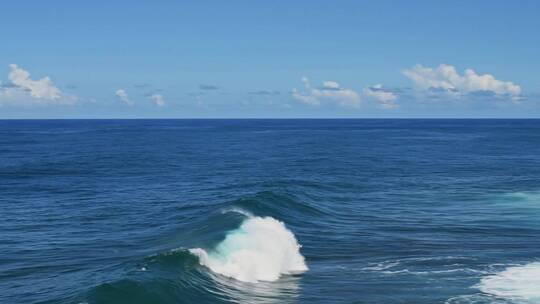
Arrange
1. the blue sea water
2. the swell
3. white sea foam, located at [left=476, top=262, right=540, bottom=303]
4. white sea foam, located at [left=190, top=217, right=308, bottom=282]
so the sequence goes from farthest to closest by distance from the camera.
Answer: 1. white sea foam, located at [left=190, top=217, right=308, bottom=282]
2. the blue sea water
3. white sea foam, located at [left=476, top=262, right=540, bottom=303]
4. the swell

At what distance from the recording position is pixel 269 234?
43.4 meters

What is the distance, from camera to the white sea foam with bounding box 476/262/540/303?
104ft

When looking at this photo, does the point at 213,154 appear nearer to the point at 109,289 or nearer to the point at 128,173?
the point at 128,173

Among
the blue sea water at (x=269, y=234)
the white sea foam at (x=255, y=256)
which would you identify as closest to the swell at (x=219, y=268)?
the white sea foam at (x=255, y=256)

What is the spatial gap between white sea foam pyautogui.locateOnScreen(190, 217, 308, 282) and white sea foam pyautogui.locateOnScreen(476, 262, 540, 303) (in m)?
9.80

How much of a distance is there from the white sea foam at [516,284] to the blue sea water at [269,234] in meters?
0.10

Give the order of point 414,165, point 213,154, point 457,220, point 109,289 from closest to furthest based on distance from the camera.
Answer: point 109,289, point 457,220, point 414,165, point 213,154

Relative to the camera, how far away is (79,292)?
3023cm

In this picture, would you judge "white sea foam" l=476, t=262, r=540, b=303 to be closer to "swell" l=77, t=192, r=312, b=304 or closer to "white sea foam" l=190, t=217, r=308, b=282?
"swell" l=77, t=192, r=312, b=304

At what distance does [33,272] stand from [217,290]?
35.2ft

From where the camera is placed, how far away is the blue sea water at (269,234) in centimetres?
3216

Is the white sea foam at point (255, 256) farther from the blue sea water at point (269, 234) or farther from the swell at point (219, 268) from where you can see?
the blue sea water at point (269, 234)

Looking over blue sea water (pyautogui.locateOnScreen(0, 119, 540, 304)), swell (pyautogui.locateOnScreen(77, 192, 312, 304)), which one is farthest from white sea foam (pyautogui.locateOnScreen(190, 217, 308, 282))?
blue sea water (pyautogui.locateOnScreen(0, 119, 540, 304))

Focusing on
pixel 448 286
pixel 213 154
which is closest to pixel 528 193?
pixel 448 286
